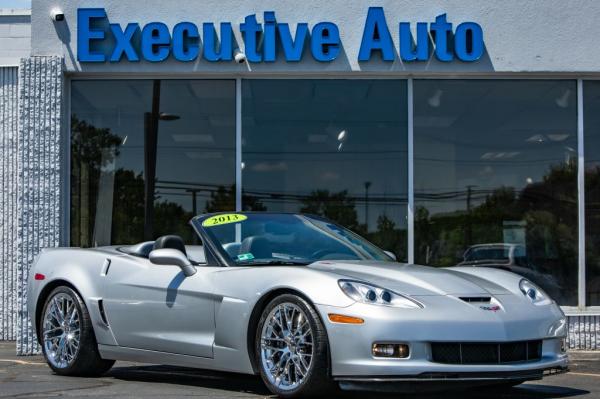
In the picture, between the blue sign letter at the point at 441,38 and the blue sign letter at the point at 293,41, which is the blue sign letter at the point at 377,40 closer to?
the blue sign letter at the point at 441,38

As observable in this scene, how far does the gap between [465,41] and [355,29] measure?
121cm

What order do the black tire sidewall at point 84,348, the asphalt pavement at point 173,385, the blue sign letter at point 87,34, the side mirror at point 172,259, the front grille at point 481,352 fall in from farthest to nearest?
the blue sign letter at point 87,34 < the black tire sidewall at point 84,348 < the side mirror at point 172,259 < the asphalt pavement at point 173,385 < the front grille at point 481,352

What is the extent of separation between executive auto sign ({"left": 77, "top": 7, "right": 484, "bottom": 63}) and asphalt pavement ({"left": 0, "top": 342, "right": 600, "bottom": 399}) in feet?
12.5

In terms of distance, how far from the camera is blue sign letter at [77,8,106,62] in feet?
37.2

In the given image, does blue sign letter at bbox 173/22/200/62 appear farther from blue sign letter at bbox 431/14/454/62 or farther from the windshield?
the windshield

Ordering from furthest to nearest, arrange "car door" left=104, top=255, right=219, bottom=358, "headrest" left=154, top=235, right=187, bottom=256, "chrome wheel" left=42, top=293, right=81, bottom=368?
"chrome wheel" left=42, top=293, right=81, bottom=368 < "headrest" left=154, top=235, right=187, bottom=256 < "car door" left=104, top=255, right=219, bottom=358

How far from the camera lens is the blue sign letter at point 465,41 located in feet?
37.3

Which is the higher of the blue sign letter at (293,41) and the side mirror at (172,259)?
the blue sign letter at (293,41)

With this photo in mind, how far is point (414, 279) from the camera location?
6426 mm

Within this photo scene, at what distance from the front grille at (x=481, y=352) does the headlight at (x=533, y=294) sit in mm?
461

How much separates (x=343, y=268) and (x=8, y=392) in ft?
7.64

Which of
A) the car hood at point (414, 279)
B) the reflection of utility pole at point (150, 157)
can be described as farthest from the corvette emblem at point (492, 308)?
the reflection of utility pole at point (150, 157)

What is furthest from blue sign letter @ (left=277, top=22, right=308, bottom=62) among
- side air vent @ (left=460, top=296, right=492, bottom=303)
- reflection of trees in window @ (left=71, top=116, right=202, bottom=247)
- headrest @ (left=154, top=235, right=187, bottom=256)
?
side air vent @ (left=460, top=296, right=492, bottom=303)

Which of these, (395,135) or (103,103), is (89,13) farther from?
(395,135)
